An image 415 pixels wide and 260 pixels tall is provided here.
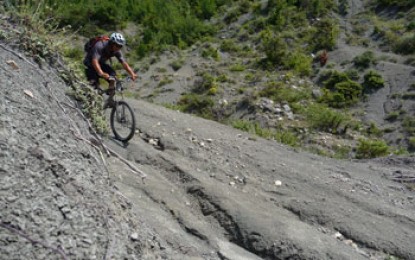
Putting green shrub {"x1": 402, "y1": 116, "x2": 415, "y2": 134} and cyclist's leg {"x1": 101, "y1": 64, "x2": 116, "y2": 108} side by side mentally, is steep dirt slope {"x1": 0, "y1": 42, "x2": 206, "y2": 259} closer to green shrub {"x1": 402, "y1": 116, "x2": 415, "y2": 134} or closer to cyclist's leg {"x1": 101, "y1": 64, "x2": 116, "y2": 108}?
cyclist's leg {"x1": 101, "y1": 64, "x2": 116, "y2": 108}

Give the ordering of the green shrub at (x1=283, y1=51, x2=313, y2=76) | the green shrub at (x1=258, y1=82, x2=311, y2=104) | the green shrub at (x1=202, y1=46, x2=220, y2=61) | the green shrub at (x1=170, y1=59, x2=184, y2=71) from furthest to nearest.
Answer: the green shrub at (x1=202, y1=46, x2=220, y2=61), the green shrub at (x1=170, y1=59, x2=184, y2=71), the green shrub at (x1=283, y1=51, x2=313, y2=76), the green shrub at (x1=258, y1=82, x2=311, y2=104)

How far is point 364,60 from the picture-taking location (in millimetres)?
24688

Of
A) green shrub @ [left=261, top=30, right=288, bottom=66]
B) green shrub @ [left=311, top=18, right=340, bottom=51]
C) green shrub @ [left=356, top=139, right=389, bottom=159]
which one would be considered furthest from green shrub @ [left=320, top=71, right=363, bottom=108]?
green shrub @ [left=356, top=139, right=389, bottom=159]

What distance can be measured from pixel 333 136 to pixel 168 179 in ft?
42.1

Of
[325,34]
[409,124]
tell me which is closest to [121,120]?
[409,124]

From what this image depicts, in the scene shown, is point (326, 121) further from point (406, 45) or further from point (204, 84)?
point (406, 45)

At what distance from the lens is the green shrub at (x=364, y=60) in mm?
24609

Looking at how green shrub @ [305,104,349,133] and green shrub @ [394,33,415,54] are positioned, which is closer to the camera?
green shrub @ [305,104,349,133]

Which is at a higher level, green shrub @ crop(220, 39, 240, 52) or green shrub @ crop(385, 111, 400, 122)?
green shrub @ crop(220, 39, 240, 52)

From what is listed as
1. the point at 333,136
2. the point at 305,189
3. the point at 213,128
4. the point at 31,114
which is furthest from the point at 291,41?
the point at 31,114

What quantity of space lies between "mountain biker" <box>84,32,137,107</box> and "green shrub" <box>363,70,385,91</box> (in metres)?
18.1

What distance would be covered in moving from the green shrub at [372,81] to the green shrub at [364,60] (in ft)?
3.95

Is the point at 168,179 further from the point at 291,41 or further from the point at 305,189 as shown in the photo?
the point at 291,41

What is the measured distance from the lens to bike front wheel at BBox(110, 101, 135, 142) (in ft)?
24.7
